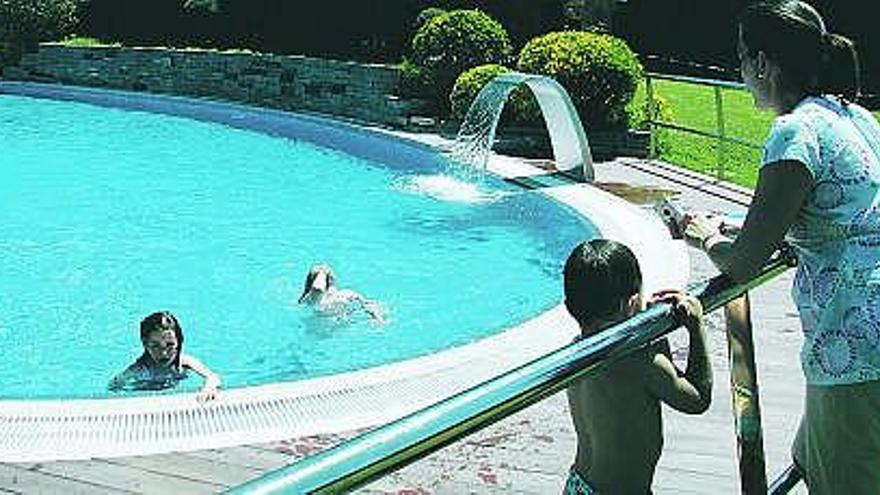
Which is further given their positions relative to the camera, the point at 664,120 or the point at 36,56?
the point at 36,56

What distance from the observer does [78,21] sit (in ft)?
84.9

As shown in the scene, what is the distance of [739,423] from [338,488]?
1.30m

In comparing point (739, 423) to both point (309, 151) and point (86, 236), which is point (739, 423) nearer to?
point (86, 236)

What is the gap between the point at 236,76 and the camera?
70.4 feet

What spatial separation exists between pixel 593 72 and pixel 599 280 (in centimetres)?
1357

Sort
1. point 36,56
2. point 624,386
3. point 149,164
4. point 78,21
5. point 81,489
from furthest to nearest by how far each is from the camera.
→ point 78,21
point 36,56
point 149,164
point 81,489
point 624,386

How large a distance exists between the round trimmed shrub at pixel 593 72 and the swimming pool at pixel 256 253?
70.9 inches

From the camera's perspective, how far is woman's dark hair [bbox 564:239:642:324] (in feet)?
8.37

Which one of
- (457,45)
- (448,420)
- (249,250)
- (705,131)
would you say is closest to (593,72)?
(705,131)

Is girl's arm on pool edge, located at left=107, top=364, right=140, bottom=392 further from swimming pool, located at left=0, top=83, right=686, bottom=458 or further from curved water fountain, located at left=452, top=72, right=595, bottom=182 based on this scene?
curved water fountain, located at left=452, top=72, right=595, bottom=182

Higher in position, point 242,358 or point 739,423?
point 739,423

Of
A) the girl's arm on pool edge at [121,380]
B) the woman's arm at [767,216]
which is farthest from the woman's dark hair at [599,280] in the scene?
the girl's arm on pool edge at [121,380]

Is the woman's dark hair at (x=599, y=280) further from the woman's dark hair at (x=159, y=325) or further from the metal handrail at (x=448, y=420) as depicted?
the woman's dark hair at (x=159, y=325)

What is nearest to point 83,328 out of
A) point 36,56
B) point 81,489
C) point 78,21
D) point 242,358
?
point 242,358
